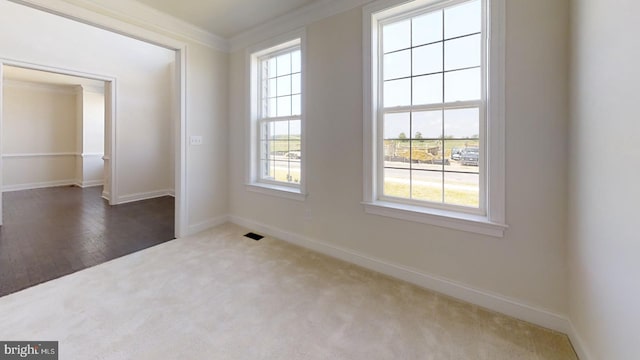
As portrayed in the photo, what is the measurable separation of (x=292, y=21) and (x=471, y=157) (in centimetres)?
241

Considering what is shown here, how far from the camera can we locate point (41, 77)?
240 inches

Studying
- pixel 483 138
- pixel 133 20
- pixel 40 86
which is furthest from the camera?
pixel 40 86

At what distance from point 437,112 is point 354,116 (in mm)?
748

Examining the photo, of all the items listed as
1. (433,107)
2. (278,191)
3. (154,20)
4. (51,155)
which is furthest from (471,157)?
(51,155)

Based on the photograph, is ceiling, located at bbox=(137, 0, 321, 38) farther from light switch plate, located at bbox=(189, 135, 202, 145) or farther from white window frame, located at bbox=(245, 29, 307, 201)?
light switch plate, located at bbox=(189, 135, 202, 145)

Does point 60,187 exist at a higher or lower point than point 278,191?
lower

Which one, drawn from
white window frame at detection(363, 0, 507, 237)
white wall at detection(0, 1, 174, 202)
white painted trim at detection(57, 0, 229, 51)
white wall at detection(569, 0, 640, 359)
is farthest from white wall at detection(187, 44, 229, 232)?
white wall at detection(569, 0, 640, 359)

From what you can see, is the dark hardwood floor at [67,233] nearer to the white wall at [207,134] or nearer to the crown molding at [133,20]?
the white wall at [207,134]

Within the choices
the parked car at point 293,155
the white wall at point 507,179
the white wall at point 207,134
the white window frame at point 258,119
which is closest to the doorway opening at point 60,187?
the white wall at point 207,134

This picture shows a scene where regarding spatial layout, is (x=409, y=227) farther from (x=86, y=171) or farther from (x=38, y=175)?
(x=38, y=175)

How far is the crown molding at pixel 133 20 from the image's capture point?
2326 mm

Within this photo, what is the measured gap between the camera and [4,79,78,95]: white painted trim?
252 inches

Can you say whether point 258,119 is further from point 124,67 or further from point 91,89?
point 91,89

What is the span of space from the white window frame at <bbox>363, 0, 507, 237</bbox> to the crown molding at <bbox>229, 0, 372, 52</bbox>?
1.05 feet
